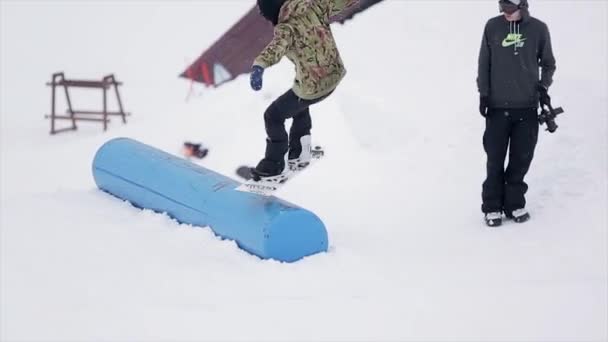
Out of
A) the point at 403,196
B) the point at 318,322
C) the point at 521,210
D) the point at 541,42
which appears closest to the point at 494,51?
the point at 541,42

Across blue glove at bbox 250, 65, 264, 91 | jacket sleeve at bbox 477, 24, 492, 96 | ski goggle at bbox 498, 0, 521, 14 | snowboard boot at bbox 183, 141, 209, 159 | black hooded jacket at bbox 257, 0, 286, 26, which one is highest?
black hooded jacket at bbox 257, 0, 286, 26

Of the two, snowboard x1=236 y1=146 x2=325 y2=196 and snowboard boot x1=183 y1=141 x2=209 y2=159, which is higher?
snowboard x1=236 y1=146 x2=325 y2=196

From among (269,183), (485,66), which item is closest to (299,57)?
(269,183)

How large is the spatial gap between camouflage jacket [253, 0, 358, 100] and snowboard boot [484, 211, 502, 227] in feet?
5.85

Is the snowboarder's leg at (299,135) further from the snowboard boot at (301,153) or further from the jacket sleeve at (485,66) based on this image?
the jacket sleeve at (485,66)

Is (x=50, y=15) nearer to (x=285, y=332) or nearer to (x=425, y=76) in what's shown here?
(x=425, y=76)

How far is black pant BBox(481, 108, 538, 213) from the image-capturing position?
6566mm

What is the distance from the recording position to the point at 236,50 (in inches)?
521

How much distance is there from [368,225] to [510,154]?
132 cm

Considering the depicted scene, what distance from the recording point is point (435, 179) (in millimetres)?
8062

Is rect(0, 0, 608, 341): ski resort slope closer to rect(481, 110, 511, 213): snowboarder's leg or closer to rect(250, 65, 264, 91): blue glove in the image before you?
rect(481, 110, 511, 213): snowboarder's leg

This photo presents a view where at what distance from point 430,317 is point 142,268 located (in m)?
1.90

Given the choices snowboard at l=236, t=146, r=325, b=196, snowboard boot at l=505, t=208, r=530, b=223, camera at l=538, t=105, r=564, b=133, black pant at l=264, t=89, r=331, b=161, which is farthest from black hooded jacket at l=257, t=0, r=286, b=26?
snowboard boot at l=505, t=208, r=530, b=223

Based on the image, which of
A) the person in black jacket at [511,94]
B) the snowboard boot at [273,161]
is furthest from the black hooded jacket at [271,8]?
the person in black jacket at [511,94]
